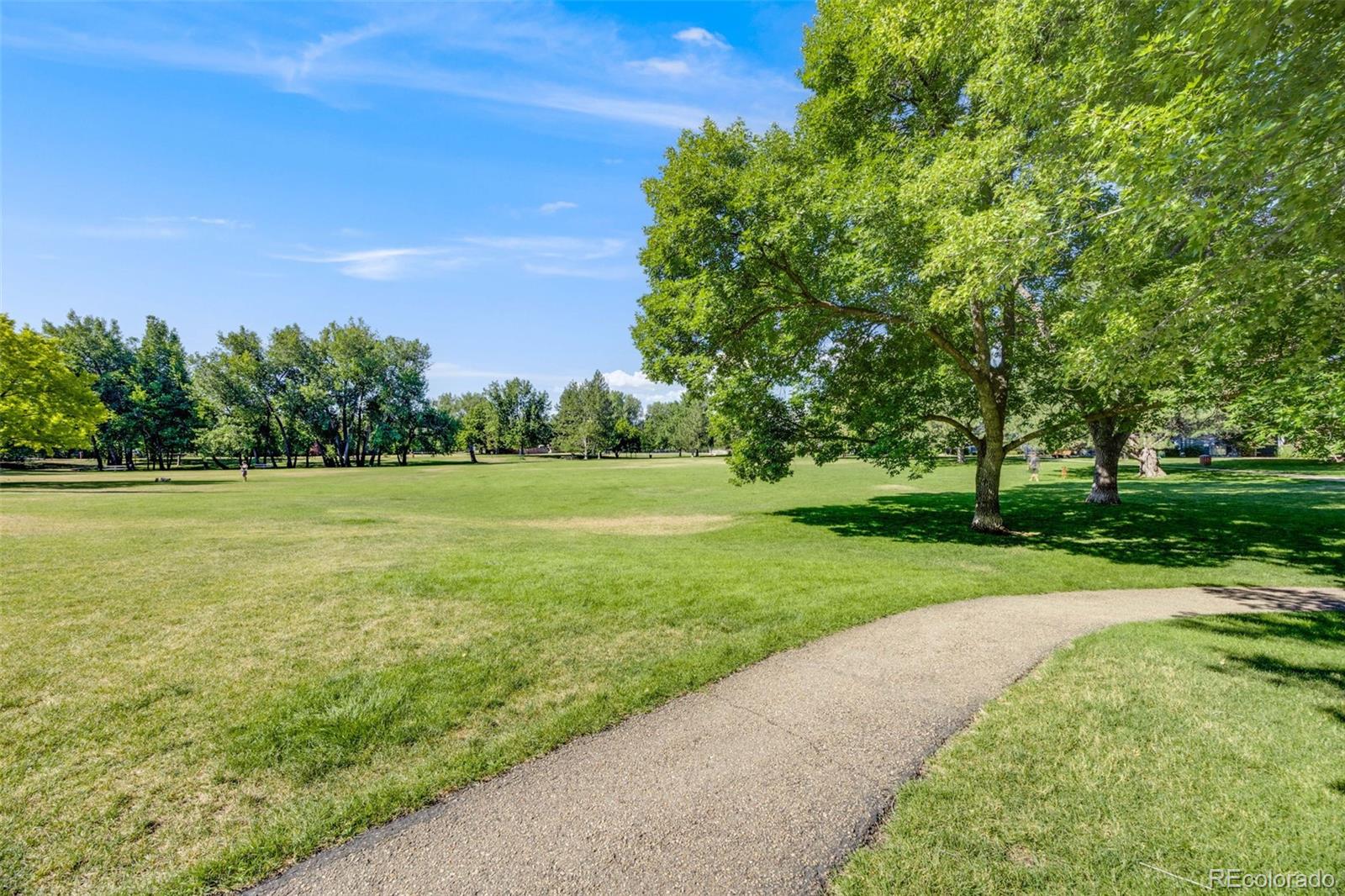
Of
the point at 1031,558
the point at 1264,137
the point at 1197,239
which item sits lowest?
the point at 1031,558

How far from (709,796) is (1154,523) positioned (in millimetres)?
19557

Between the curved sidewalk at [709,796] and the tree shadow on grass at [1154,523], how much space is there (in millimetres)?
10117

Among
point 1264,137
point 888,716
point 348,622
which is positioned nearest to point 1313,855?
point 888,716

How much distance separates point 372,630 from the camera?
699 centimetres

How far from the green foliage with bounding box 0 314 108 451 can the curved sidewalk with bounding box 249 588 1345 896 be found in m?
50.2

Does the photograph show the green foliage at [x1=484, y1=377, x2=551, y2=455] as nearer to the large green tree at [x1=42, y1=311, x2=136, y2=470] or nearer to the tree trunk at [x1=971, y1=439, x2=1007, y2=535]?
the large green tree at [x1=42, y1=311, x2=136, y2=470]

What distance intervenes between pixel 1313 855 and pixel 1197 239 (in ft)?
19.6

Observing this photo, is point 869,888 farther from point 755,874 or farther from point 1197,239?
point 1197,239

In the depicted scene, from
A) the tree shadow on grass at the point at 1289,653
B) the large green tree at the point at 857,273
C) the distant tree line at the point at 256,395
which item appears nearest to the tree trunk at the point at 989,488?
the large green tree at the point at 857,273

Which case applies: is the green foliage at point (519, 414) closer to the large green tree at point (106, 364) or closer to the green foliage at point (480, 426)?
the green foliage at point (480, 426)

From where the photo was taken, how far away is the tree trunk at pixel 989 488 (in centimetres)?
1556

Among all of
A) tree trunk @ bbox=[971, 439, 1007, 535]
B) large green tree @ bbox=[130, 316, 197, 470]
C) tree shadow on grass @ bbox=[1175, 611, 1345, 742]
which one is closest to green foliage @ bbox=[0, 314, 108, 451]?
large green tree @ bbox=[130, 316, 197, 470]

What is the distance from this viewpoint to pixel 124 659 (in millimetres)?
5902

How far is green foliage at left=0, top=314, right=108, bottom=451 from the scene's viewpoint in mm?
33906
